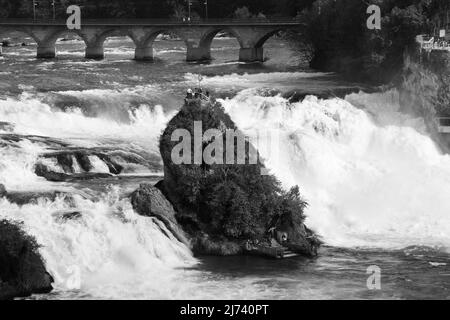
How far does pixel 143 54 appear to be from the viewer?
8862cm

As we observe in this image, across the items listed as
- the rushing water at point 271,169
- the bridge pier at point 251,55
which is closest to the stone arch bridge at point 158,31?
the bridge pier at point 251,55

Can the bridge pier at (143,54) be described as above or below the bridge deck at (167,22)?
below

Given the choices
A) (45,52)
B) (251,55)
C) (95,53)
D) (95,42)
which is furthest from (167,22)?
(45,52)

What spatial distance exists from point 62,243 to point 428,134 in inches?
1036

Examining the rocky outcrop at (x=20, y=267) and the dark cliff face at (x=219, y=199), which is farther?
the dark cliff face at (x=219, y=199)

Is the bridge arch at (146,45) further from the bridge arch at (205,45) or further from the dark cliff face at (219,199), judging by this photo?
the dark cliff face at (219,199)

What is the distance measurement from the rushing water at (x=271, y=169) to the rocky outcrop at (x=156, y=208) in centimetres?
38

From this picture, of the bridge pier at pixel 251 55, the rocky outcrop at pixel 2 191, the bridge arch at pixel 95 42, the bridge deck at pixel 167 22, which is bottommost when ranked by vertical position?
the rocky outcrop at pixel 2 191

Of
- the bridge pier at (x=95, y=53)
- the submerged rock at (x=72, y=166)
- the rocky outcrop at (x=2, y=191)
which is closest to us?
the rocky outcrop at (x=2, y=191)

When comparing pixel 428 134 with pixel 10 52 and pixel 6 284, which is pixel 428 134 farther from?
pixel 10 52

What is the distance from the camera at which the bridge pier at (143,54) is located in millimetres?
87875

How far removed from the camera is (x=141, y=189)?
1484 inches
